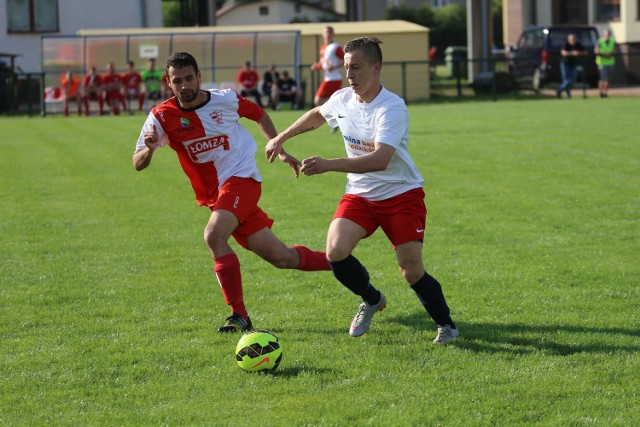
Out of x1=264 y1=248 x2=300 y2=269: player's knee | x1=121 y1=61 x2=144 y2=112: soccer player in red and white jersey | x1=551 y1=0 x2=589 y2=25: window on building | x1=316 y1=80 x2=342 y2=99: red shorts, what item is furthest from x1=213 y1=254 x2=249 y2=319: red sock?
x1=551 y1=0 x2=589 y2=25: window on building

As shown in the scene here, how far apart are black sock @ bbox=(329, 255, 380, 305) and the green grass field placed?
9.1 inches

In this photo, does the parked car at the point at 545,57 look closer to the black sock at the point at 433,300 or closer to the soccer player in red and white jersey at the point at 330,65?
the soccer player in red and white jersey at the point at 330,65

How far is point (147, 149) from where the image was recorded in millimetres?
6219

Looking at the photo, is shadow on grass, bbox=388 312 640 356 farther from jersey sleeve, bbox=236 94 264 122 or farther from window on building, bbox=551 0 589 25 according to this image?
window on building, bbox=551 0 589 25

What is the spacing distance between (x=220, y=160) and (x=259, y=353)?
1.79 m

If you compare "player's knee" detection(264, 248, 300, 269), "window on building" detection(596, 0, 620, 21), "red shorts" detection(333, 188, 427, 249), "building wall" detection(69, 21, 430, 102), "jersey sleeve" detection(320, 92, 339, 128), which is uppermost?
"window on building" detection(596, 0, 620, 21)

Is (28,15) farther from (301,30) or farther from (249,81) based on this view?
(249,81)

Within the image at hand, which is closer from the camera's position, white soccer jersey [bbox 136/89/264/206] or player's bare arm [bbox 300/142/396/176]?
player's bare arm [bbox 300/142/396/176]

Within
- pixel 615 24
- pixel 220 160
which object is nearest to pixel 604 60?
pixel 615 24

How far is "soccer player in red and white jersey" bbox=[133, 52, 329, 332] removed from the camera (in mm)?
6223

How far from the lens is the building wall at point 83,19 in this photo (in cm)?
3691

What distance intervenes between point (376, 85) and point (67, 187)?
836cm

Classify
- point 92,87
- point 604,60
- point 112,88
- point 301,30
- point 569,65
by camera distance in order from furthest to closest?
1. point 301,30
2. point 604,60
3. point 569,65
4. point 112,88
5. point 92,87

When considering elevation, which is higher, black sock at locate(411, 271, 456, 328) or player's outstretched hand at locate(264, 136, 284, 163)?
player's outstretched hand at locate(264, 136, 284, 163)
